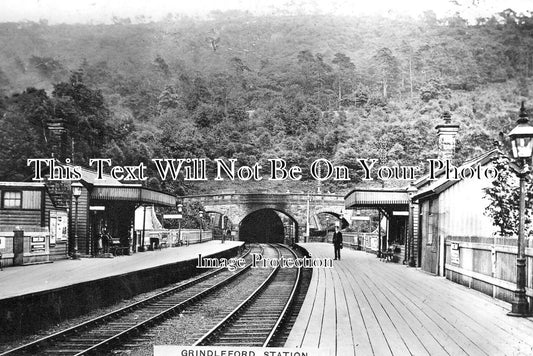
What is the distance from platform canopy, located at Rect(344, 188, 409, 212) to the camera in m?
21.0

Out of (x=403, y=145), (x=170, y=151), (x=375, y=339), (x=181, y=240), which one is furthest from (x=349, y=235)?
(x=375, y=339)

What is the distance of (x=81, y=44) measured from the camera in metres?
10.6

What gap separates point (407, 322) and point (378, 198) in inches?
521

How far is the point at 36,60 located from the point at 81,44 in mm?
750

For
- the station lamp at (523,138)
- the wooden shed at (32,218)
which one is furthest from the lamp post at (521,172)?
the wooden shed at (32,218)

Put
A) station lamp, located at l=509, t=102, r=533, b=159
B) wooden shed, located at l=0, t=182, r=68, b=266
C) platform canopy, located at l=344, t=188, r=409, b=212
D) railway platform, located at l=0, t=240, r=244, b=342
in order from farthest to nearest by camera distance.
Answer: platform canopy, located at l=344, t=188, r=409, b=212, wooden shed, located at l=0, t=182, r=68, b=266, railway platform, located at l=0, t=240, r=244, b=342, station lamp, located at l=509, t=102, r=533, b=159

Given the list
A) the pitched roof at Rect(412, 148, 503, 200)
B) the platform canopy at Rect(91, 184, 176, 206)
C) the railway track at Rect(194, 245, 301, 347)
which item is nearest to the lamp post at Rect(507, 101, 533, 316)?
the railway track at Rect(194, 245, 301, 347)

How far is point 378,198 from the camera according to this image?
22109 millimetres

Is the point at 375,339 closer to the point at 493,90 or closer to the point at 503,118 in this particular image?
the point at 493,90

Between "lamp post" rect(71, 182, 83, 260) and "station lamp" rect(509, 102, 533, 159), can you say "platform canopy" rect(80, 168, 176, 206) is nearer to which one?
"lamp post" rect(71, 182, 83, 260)

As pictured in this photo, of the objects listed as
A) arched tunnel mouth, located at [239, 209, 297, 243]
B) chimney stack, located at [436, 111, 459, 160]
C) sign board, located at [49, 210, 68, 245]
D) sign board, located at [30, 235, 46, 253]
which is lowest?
arched tunnel mouth, located at [239, 209, 297, 243]

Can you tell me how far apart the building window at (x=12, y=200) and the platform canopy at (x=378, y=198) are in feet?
31.4

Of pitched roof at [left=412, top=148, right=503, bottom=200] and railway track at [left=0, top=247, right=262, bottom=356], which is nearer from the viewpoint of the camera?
railway track at [left=0, top=247, right=262, bottom=356]

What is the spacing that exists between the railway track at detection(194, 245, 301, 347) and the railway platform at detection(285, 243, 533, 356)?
0.70 meters
